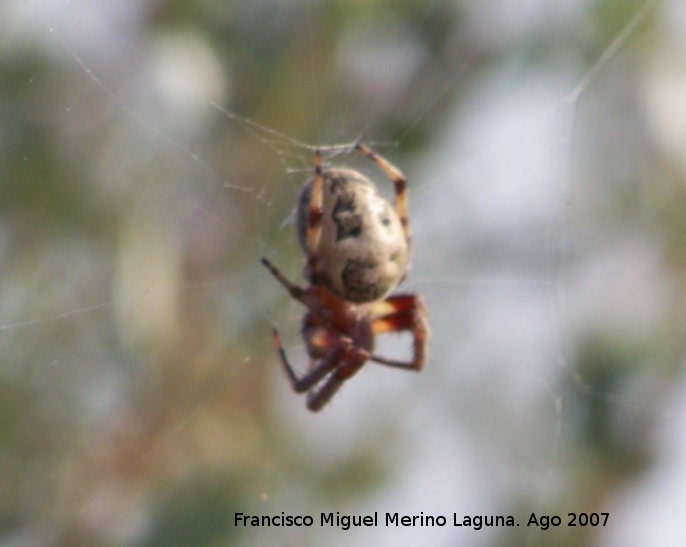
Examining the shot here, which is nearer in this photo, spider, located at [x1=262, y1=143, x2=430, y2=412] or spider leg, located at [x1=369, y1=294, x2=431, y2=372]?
spider, located at [x1=262, y1=143, x2=430, y2=412]

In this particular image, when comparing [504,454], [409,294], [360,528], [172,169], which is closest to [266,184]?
[172,169]

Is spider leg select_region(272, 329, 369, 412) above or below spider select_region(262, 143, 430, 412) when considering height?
below

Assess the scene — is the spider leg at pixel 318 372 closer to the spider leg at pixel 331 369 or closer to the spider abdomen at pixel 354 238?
the spider leg at pixel 331 369

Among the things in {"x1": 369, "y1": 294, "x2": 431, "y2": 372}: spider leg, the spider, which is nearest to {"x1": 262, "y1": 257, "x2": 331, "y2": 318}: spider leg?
the spider

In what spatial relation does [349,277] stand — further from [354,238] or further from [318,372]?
[318,372]

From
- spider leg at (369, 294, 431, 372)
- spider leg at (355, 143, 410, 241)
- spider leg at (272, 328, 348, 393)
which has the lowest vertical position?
spider leg at (272, 328, 348, 393)

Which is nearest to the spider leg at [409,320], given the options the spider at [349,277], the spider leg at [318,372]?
the spider at [349,277]

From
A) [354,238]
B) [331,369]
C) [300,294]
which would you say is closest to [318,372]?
[331,369]

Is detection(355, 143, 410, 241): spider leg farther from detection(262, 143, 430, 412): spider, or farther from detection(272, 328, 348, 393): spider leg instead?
detection(272, 328, 348, 393): spider leg
